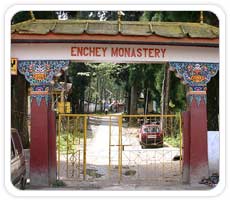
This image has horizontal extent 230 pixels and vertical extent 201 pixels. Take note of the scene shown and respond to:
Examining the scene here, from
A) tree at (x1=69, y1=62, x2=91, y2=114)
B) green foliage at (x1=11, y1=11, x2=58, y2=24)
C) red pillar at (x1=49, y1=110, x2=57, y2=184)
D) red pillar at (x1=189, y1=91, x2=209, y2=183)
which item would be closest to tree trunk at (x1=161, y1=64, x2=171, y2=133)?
green foliage at (x1=11, y1=11, x2=58, y2=24)

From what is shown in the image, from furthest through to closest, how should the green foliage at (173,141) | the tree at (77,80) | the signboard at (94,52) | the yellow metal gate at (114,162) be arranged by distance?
the tree at (77,80)
the green foliage at (173,141)
the yellow metal gate at (114,162)
the signboard at (94,52)

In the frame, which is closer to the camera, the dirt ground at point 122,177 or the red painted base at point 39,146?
the red painted base at point 39,146

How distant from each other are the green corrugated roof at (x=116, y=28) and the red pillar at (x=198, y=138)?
4.19 ft

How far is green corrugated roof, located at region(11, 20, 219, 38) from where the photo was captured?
8891mm

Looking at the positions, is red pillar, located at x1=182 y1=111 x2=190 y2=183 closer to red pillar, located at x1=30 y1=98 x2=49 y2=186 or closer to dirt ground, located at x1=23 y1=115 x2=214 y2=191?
dirt ground, located at x1=23 y1=115 x2=214 y2=191

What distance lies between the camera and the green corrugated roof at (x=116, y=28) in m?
8.89

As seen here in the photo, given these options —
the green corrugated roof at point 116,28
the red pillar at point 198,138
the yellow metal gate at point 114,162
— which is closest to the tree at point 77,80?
the yellow metal gate at point 114,162

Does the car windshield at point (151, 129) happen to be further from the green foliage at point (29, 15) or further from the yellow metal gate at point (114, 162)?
the green foliage at point (29, 15)

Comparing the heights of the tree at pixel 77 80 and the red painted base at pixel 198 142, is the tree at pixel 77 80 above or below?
above

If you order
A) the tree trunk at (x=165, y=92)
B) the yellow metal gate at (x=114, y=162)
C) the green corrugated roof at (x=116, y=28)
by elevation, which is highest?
the green corrugated roof at (x=116, y=28)

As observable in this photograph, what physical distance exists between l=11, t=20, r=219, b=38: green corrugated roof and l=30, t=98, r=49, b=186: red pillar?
1523 millimetres
